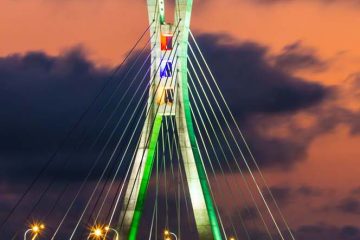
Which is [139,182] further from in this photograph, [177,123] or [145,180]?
[177,123]

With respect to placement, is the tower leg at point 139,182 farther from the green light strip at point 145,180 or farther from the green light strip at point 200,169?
the green light strip at point 200,169

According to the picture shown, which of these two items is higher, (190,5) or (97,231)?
(190,5)

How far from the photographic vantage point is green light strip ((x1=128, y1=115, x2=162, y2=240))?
55219 mm

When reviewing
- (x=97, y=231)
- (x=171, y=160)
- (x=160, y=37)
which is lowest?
(x=97, y=231)

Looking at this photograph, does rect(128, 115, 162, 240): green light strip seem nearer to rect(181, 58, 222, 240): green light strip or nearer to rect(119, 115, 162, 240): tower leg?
rect(119, 115, 162, 240): tower leg

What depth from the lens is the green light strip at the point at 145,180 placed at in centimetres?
5522

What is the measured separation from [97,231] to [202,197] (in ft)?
19.1

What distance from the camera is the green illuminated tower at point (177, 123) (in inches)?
2157

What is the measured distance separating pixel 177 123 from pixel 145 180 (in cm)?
353

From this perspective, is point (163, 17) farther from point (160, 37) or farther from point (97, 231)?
point (97, 231)

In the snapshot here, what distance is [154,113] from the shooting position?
2196 inches

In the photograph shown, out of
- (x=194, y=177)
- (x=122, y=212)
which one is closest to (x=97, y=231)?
(x=122, y=212)

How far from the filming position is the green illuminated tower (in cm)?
5478

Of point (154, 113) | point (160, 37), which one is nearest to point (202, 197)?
point (154, 113)
